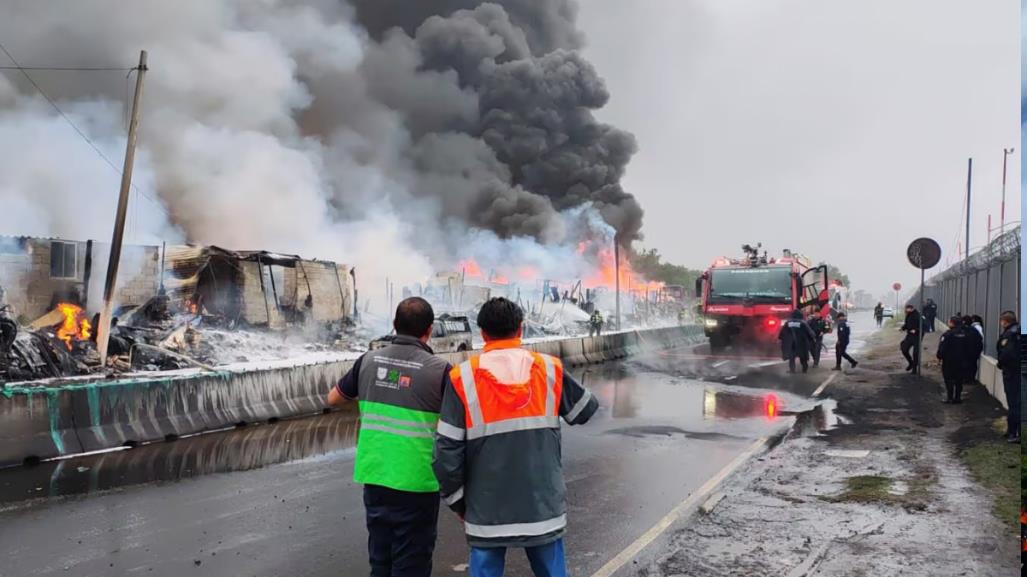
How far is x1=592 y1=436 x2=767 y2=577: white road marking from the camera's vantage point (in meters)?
4.41

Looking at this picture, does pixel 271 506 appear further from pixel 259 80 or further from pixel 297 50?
pixel 297 50

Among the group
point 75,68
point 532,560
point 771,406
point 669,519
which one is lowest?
point 771,406

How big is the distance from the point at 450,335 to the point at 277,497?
11.5 meters

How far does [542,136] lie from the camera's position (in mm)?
49000

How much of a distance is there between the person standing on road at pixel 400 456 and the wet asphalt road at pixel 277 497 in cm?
147

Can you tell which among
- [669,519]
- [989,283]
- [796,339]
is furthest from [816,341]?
[669,519]

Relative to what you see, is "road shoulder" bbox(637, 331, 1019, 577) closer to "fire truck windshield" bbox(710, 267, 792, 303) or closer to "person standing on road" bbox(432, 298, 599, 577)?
"person standing on road" bbox(432, 298, 599, 577)

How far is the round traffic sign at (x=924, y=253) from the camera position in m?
11.4

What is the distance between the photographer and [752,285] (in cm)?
2072

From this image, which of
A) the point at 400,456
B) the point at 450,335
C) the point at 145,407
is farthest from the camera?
the point at 450,335

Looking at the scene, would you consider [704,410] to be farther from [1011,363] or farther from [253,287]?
[253,287]

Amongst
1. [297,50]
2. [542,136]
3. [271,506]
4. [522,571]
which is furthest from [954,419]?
[542,136]

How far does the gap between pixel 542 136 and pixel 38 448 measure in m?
43.6

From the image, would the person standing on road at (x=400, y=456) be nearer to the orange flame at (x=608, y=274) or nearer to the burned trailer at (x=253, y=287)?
→ the burned trailer at (x=253, y=287)
